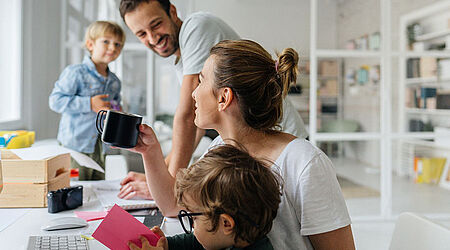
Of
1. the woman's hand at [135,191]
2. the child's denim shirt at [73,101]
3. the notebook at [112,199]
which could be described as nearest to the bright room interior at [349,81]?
the child's denim shirt at [73,101]

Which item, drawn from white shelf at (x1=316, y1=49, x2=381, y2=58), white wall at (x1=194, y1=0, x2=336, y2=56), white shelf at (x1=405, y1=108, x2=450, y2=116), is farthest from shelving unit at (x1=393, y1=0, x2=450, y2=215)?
white wall at (x1=194, y1=0, x2=336, y2=56)

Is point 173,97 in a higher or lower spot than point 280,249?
higher

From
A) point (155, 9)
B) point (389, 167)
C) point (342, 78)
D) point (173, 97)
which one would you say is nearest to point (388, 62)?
point (342, 78)

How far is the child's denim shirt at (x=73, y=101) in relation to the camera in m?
2.56

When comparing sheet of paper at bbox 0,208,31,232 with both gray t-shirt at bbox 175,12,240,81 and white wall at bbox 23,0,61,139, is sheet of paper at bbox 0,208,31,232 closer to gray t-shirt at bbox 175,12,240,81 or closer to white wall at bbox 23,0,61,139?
gray t-shirt at bbox 175,12,240,81

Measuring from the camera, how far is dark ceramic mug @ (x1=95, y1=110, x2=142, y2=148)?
3.75 ft

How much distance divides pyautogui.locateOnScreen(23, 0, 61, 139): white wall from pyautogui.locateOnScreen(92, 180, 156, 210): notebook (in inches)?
90.8

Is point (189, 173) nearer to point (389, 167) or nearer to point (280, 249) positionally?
point (280, 249)

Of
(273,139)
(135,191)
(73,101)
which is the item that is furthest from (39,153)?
(73,101)

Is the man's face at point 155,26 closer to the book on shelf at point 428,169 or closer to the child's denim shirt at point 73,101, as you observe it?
the child's denim shirt at point 73,101

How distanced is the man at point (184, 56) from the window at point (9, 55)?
229 cm

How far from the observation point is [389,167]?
12.0 ft

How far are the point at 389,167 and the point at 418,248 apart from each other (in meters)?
2.60

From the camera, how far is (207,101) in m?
1.16
